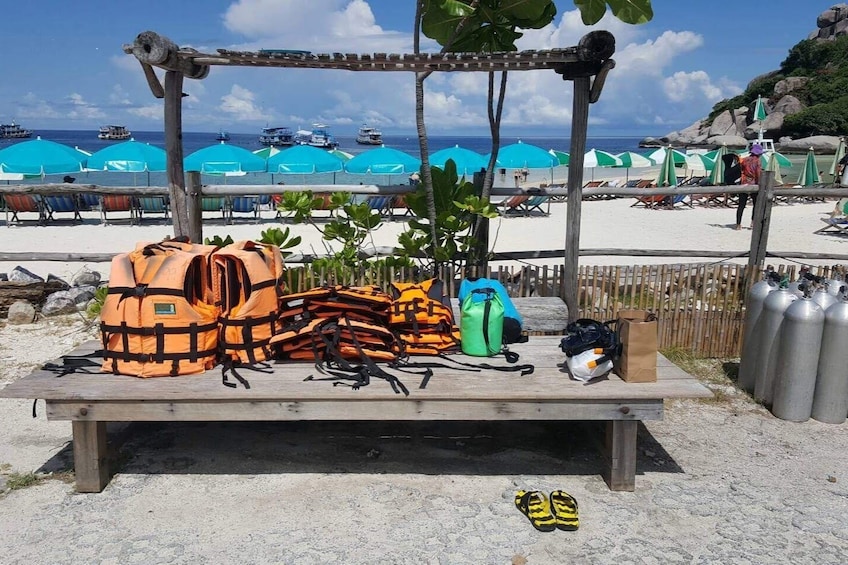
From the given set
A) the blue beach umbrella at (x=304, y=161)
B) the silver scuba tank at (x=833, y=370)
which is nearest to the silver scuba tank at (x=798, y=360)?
the silver scuba tank at (x=833, y=370)

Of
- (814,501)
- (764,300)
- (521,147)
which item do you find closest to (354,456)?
(814,501)

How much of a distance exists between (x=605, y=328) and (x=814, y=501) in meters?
1.47

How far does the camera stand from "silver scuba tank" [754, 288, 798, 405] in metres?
5.01

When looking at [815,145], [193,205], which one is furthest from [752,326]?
[815,145]

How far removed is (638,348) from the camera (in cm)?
387

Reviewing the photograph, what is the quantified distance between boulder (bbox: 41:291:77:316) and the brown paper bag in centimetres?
618

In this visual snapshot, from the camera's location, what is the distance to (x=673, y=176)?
23.1 m

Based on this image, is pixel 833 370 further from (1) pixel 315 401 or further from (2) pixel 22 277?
(2) pixel 22 277

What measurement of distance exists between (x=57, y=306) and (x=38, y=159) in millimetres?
13287

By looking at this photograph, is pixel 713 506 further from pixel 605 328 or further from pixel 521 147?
pixel 521 147

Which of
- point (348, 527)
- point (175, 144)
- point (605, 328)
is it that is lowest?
point (348, 527)

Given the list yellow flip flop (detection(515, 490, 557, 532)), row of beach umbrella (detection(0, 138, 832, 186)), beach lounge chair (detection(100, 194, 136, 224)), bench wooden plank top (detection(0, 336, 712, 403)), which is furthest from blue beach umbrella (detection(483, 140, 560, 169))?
yellow flip flop (detection(515, 490, 557, 532))

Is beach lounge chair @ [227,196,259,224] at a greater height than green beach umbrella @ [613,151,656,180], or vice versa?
green beach umbrella @ [613,151,656,180]

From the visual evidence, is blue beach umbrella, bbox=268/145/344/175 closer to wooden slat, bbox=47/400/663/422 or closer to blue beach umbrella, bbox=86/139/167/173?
blue beach umbrella, bbox=86/139/167/173
